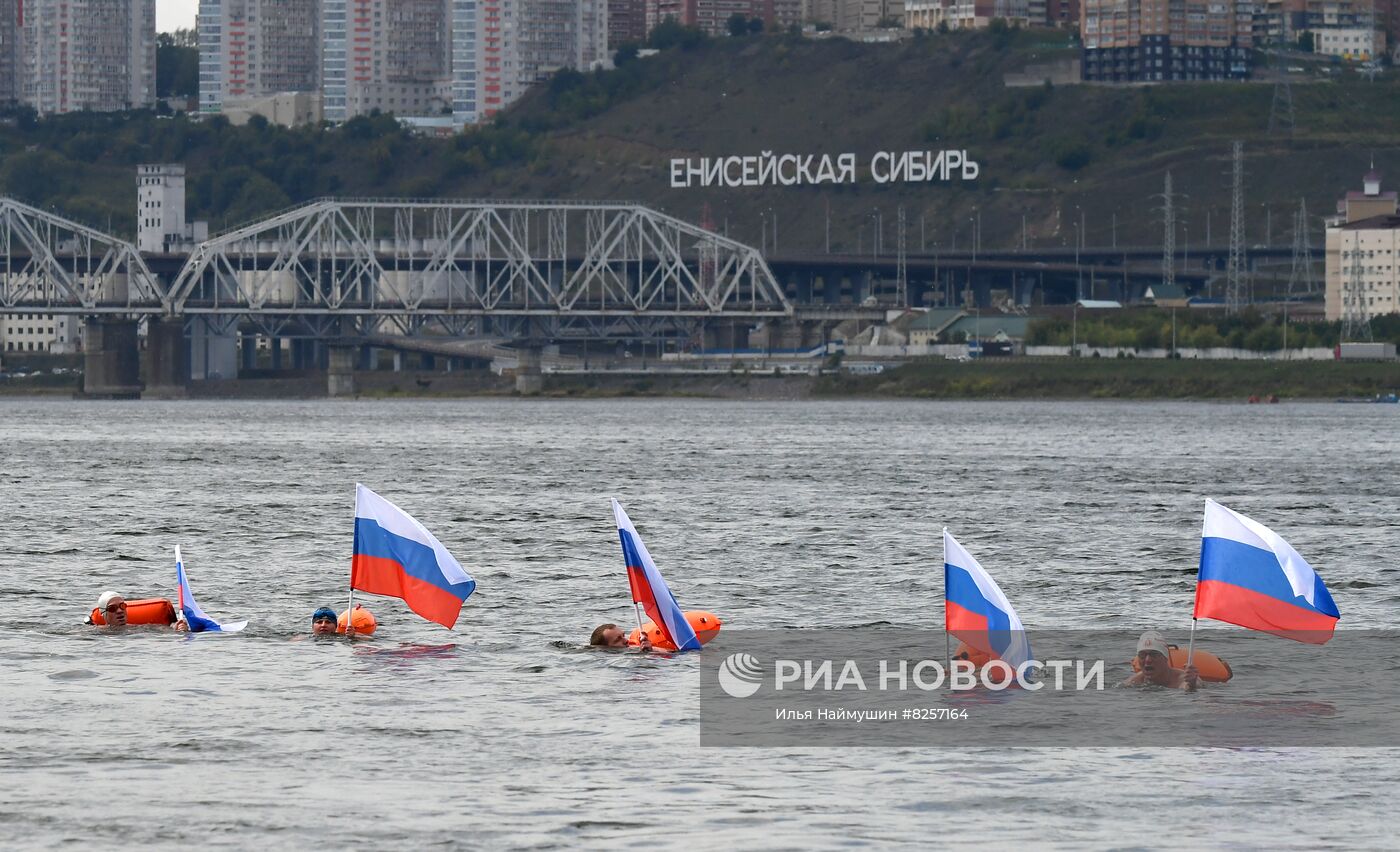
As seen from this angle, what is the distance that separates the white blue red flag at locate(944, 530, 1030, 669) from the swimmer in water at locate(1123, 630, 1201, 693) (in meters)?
2.85

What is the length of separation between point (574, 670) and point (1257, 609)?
11.7m

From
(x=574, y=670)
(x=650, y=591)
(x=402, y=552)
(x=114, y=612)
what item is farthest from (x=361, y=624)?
(x=650, y=591)

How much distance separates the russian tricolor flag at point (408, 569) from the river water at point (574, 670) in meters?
1.04

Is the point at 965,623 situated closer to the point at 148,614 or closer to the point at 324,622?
the point at 324,622

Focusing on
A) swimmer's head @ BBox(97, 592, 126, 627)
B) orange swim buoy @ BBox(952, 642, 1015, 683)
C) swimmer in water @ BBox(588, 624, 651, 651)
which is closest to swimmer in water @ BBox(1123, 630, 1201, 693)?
orange swim buoy @ BBox(952, 642, 1015, 683)

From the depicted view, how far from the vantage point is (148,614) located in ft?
159

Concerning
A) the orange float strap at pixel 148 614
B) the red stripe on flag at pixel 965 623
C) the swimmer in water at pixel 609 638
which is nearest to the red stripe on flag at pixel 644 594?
the swimmer in water at pixel 609 638

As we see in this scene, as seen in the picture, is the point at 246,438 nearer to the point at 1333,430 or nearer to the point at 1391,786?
the point at 1333,430

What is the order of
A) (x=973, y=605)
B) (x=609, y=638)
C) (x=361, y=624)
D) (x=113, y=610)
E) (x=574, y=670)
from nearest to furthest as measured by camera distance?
(x=973, y=605) < (x=574, y=670) < (x=609, y=638) < (x=361, y=624) < (x=113, y=610)

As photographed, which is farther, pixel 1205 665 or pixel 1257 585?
pixel 1205 665

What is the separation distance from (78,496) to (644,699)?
64.7 meters

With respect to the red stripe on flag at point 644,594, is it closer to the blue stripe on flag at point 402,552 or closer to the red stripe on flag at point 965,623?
the blue stripe on flag at point 402,552

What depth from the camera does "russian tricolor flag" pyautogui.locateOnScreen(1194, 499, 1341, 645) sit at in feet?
119

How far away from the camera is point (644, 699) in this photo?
38.9 metres
